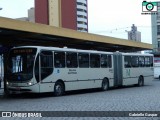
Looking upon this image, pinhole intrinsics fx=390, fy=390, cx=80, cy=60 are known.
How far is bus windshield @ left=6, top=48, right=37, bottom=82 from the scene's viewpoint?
21406 mm

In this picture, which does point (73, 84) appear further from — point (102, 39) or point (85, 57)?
point (102, 39)

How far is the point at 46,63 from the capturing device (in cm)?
2214

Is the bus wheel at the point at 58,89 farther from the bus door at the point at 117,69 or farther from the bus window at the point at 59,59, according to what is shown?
the bus door at the point at 117,69

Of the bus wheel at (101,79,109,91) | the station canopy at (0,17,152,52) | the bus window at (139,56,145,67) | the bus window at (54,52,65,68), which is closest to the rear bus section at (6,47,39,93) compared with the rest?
the station canopy at (0,17,152,52)

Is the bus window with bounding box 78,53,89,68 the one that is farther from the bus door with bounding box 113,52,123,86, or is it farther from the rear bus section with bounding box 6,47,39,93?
the rear bus section with bounding box 6,47,39,93

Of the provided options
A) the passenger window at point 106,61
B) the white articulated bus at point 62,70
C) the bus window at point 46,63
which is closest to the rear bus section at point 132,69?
the white articulated bus at point 62,70

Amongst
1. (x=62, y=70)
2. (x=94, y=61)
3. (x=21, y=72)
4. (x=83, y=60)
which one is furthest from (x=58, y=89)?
(x=94, y=61)

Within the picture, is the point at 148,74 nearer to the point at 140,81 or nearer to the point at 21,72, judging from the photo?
the point at 140,81

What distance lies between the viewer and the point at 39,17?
120m

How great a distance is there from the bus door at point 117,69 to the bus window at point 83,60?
185 inches

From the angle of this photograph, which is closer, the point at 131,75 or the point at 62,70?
the point at 62,70

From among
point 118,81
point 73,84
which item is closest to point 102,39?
point 118,81

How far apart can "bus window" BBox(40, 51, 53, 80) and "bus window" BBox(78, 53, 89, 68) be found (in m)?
3.52

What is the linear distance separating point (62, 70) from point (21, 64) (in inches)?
110
